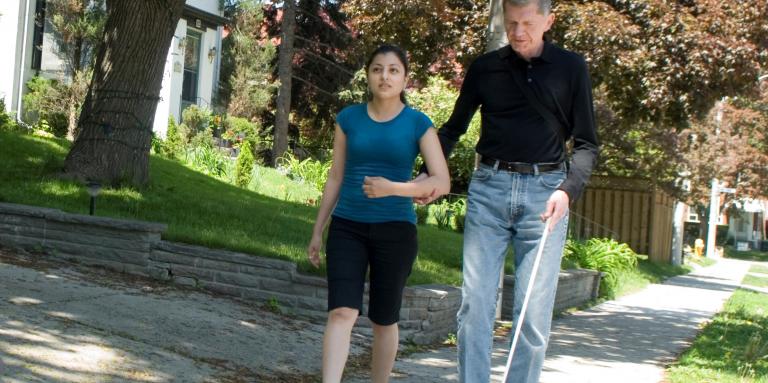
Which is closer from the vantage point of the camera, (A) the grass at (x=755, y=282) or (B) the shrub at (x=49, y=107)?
(B) the shrub at (x=49, y=107)

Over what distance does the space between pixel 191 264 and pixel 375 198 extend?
12.8 ft

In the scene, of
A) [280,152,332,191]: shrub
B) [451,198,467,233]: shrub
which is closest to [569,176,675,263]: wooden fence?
[451,198,467,233]: shrub

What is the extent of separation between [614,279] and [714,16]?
428 cm

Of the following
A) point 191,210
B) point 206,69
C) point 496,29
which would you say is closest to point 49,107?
point 206,69

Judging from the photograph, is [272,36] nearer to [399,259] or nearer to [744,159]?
[744,159]

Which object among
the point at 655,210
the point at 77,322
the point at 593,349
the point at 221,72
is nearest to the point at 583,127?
the point at 77,322

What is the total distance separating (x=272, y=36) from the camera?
34.0 m

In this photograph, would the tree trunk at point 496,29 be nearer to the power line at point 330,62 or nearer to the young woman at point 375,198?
the young woman at point 375,198

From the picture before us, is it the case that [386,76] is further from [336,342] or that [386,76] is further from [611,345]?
[611,345]

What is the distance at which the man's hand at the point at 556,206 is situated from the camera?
4.24 meters

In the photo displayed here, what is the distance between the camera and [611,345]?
9.62 m

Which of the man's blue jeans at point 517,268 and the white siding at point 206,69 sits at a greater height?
the white siding at point 206,69

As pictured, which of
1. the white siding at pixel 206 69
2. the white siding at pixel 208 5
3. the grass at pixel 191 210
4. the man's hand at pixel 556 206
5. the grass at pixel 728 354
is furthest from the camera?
the white siding at pixel 206 69

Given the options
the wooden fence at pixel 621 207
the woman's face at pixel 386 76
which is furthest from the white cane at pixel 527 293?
the wooden fence at pixel 621 207
